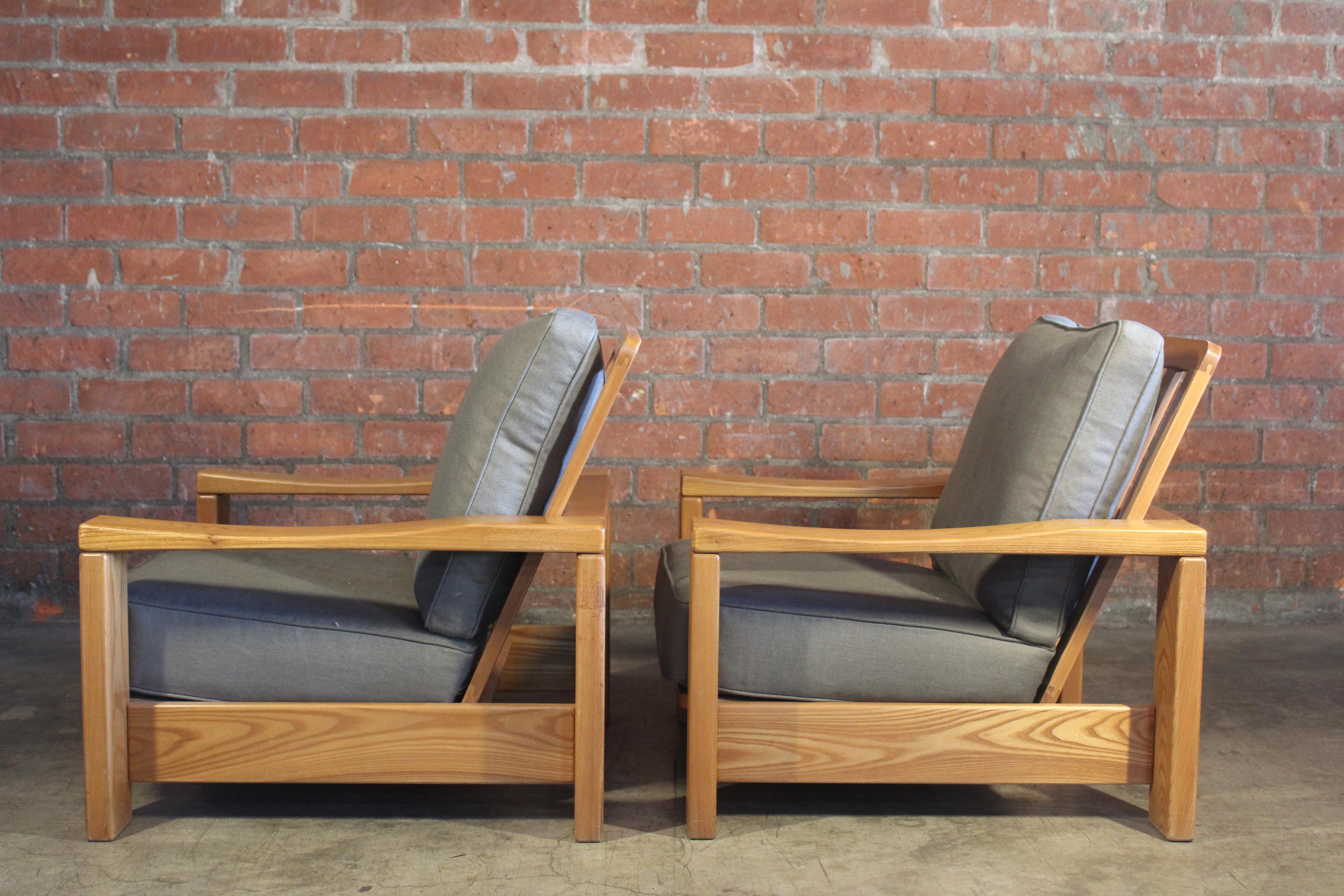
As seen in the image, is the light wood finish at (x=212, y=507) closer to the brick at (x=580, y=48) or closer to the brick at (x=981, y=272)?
the brick at (x=580, y=48)

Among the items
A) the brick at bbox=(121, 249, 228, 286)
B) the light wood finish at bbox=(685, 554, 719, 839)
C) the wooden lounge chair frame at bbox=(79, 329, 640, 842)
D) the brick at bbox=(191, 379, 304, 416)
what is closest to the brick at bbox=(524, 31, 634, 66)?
the brick at bbox=(121, 249, 228, 286)

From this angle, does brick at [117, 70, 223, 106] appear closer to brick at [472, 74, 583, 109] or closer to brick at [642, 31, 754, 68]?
brick at [472, 74, 583, 109]

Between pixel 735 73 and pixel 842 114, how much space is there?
304 mm

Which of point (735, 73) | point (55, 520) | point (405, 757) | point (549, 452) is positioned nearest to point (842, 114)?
point (735, 73)

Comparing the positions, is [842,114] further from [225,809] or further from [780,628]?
[225,809]

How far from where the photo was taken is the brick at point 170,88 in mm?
3072

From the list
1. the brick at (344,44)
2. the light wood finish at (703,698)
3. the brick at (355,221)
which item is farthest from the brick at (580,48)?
the light wood finish at (703,698)

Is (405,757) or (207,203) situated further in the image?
(207,203)

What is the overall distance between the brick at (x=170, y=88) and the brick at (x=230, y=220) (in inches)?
10.7

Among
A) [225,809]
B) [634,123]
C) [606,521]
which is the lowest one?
[225,809]

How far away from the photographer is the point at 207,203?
3.11 m

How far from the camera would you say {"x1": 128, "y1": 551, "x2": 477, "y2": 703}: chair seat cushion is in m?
1.92

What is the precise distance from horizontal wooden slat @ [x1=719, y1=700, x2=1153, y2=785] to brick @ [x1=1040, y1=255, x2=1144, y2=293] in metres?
1.56

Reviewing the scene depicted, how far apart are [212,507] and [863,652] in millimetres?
1483
